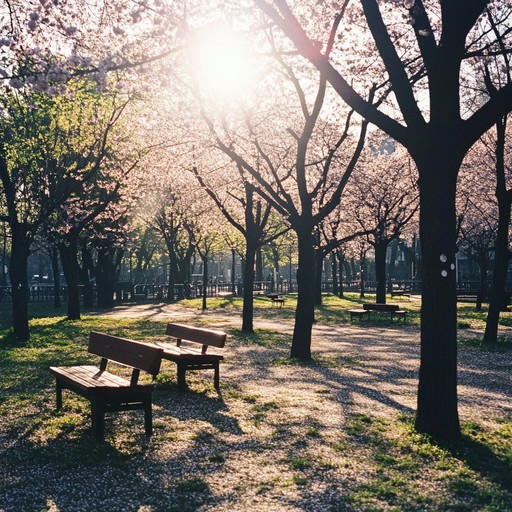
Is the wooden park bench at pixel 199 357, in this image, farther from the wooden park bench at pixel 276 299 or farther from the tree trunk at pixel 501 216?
the wooden park bench at pixel 276 299

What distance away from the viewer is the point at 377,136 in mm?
24422

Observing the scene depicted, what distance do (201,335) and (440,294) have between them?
15.4ft

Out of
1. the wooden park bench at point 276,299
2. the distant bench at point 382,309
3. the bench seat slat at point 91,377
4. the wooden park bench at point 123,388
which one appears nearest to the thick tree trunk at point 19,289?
the bench seat slat at point 91,377

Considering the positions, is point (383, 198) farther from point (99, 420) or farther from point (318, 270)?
point (99, 420)

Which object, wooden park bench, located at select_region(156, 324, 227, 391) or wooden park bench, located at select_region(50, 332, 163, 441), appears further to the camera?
wooden park bench, located at select_region(156, 324, 227, 391)

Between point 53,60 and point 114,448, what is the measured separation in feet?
17.6

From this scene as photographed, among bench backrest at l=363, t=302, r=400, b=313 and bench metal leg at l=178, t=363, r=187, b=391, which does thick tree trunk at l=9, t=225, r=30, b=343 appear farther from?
bench backrest at l=363, t=302, r=400, b=313

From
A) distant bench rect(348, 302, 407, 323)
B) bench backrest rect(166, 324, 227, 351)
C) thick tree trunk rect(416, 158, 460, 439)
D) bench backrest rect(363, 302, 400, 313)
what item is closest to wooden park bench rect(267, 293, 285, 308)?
distant bench rect(348, 302, 407, 323)

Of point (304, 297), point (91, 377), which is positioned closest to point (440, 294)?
point (91, 377)

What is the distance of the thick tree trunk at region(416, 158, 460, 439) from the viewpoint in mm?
7574

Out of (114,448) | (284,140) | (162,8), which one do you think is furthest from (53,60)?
(284,140)

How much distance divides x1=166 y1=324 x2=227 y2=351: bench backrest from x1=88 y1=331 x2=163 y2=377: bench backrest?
1.93m

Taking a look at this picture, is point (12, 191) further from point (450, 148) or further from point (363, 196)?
point (363, 196)

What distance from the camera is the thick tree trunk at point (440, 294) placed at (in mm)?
7574
